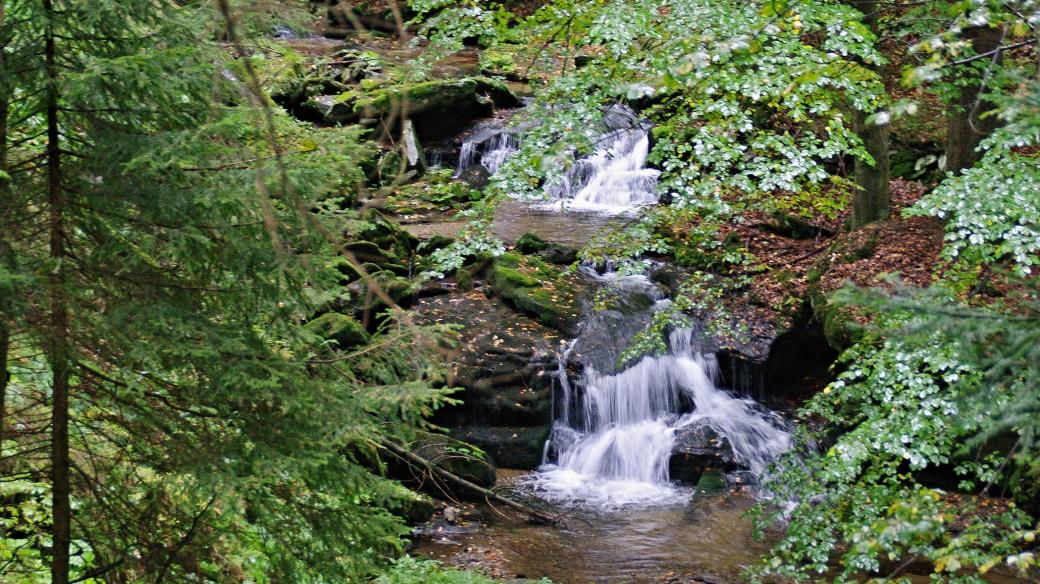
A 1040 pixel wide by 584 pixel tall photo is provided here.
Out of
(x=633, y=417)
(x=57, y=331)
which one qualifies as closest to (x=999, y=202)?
(x=57, y=331)

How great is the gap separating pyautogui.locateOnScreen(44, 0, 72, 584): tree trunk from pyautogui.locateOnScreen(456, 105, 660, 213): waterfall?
513 inches

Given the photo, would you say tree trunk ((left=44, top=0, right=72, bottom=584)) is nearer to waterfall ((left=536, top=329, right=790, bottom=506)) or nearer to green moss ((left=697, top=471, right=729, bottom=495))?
waterfall ((left=536, top=329, right=790, bottom=506))

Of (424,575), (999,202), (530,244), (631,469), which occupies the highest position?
(530,244)

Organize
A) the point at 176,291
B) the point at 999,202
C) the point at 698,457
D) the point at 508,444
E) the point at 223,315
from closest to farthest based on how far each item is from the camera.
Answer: the point at 176,291, the point at 223,315, the point at 999,202, the point at 698,457, the point at 508,444

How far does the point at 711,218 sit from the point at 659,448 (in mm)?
3790

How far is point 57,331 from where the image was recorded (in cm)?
372

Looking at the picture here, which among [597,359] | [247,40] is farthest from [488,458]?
[247,40]

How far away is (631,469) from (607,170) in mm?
8173

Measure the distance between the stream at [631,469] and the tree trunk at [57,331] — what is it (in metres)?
4.61

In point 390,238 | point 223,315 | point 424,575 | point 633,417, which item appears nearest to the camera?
point 223,315

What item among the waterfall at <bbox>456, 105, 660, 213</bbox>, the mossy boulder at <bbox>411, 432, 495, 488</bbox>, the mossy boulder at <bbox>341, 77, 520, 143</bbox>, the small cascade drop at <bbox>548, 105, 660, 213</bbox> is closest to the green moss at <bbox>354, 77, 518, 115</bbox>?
the mossy boulder at <bbox>341, 77, 520, 143</bbox>

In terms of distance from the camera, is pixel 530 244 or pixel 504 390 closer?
pixel 504 390

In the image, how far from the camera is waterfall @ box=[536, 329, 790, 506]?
36.9 ft

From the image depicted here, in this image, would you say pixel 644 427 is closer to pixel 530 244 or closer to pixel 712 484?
pixel 712 484
